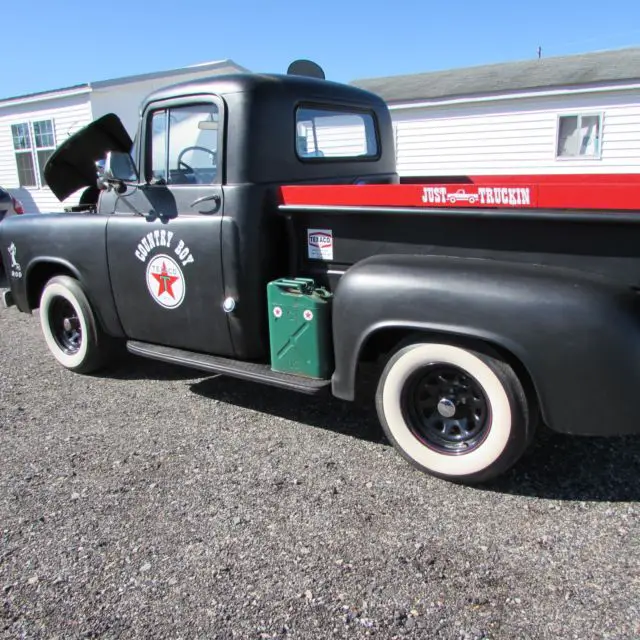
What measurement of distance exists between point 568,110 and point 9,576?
1309 centimetres

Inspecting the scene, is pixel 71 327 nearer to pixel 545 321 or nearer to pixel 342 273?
pixel 342 273

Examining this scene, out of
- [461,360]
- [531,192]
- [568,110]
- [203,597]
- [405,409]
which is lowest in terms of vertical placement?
[203,597]

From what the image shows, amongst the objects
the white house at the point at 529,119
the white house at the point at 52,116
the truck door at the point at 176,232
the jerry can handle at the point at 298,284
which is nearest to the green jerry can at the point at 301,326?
the jerry can handle at the point at 298,284

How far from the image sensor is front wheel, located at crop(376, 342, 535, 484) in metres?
2.86

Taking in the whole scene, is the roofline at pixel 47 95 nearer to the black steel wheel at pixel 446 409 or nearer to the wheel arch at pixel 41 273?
the wheel arch at pixel 41 273

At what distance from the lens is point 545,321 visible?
262cm

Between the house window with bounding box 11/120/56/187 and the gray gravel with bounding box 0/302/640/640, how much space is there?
13193 millimetres

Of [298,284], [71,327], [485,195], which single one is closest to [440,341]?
[485,195]

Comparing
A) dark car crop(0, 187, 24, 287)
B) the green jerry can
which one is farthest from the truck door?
dark car crop(0, 187, 24, 287)

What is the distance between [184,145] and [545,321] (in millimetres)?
2501

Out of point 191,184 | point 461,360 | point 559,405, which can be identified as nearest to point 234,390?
point 191,184

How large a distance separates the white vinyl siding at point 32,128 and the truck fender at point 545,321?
12712 mm

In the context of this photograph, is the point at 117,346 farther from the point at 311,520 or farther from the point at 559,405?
the point at 559,405

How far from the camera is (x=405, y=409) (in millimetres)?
3209
